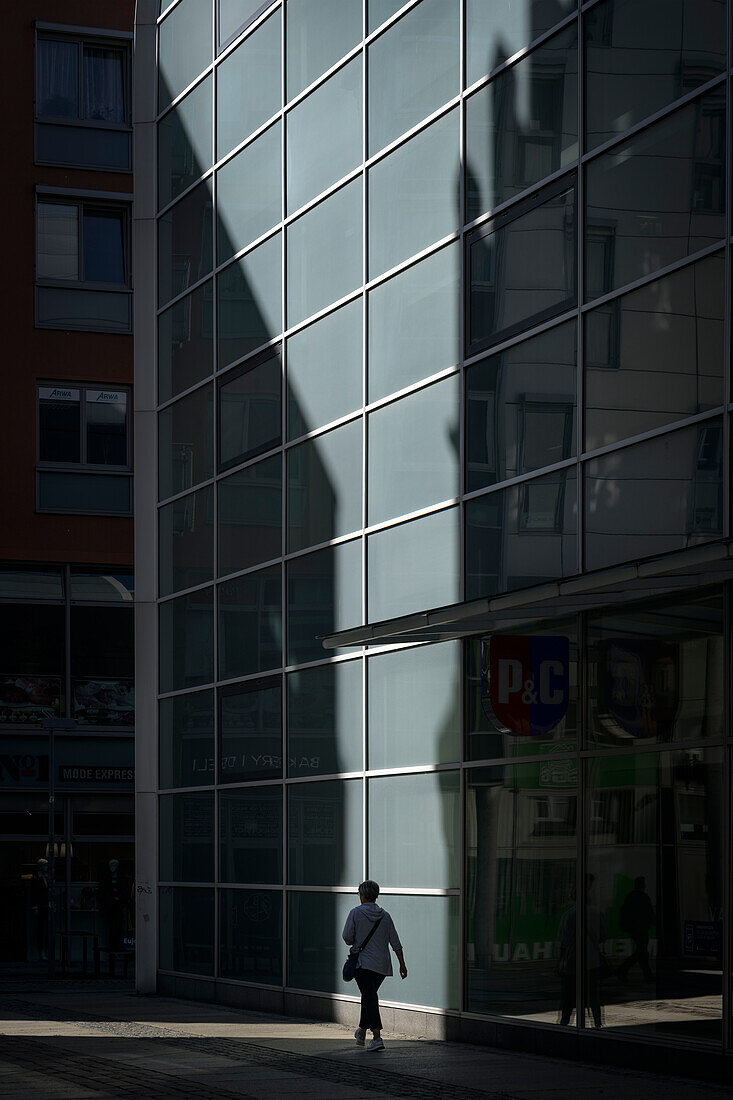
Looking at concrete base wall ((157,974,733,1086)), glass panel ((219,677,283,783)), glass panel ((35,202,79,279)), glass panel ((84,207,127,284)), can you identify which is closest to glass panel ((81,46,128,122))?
glass panel ((84,207,127,284))

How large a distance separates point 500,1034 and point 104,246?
21.7 metres

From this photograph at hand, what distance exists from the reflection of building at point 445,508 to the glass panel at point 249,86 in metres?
0.06

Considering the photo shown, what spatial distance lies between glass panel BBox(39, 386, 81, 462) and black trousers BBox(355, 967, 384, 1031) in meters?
18.6

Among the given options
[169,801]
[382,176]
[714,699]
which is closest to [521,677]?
[714,699]

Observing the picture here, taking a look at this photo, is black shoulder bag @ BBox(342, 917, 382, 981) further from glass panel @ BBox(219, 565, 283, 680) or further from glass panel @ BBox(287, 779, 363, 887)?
glass panel @ BBox(219, 565, 283, 680)

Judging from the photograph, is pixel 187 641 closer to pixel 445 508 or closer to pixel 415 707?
pixel 415 707

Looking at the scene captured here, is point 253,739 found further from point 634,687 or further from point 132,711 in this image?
point 132,711

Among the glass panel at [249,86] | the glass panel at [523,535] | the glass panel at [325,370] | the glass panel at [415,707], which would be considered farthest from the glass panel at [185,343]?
the glass panel at [523,535]

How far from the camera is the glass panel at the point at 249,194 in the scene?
70.0 feet

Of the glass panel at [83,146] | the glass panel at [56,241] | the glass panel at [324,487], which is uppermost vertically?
the glass panel at [83,146]

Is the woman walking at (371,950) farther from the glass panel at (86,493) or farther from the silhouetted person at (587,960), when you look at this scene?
the glass panel at (86,493)

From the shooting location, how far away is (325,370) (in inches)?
775

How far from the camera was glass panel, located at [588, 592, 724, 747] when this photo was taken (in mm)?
13062

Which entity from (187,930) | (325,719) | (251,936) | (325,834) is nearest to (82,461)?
(187,930)
